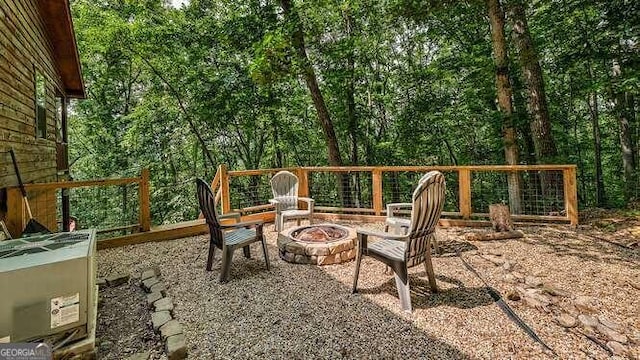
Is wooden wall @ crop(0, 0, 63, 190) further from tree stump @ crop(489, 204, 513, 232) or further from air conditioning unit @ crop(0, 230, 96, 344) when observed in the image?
tree stump @ crop(489, 204, 513, 232)

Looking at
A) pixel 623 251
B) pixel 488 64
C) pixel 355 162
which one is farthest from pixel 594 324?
pixel 355 162

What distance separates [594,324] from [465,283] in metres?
0.98

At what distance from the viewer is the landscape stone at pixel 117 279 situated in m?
3.23

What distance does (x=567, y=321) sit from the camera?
7.29 ft

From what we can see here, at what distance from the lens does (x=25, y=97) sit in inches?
162

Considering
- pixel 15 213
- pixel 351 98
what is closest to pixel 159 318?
pixel 15 213

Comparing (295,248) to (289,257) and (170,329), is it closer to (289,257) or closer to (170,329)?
(289,257)

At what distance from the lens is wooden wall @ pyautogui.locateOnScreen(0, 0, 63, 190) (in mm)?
3359

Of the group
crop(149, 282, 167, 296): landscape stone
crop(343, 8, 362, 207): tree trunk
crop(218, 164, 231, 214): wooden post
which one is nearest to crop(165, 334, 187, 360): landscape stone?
crop(149, 282, 167, 296): landscape stone

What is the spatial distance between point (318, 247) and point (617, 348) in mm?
2573

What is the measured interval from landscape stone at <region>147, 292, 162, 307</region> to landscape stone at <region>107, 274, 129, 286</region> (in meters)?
0.63

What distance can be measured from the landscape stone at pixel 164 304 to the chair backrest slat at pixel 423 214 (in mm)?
2096

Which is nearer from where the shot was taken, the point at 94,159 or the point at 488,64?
the point at 488,64

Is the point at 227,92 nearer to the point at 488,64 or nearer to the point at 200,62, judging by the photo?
the point at 200,62
